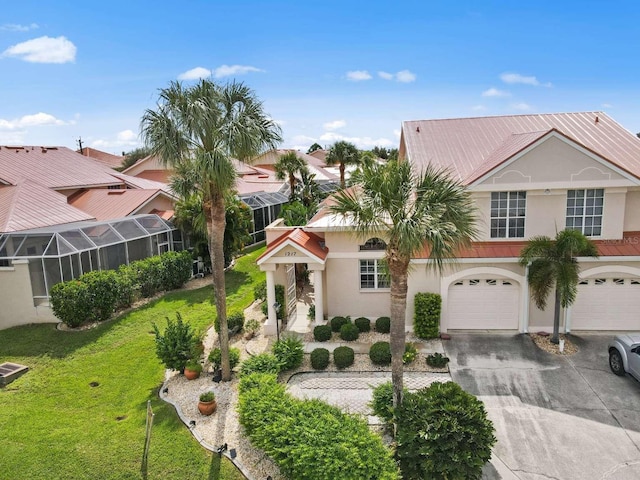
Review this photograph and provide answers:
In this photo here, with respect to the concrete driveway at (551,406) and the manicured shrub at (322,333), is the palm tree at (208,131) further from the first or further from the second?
the concrete driveway at (551,406)

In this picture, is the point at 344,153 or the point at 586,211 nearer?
the point at 586,211

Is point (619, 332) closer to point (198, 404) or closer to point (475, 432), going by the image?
point (475, 432)

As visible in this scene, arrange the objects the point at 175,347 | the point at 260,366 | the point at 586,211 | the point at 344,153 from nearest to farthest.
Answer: the point at 260,366 < the point at 175,347 < the point at 586,211 < the point at 344,153

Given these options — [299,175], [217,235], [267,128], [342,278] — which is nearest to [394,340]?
[217,235]

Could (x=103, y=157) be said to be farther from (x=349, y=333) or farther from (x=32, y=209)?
(x=349, y=333)

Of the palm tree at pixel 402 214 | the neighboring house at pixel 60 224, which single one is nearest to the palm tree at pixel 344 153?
the neighboring house at pixel 60 224

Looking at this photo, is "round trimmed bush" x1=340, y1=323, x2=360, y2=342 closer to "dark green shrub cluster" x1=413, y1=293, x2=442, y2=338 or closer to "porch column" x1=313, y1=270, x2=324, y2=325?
"porch column" x1=313, y1=270, x2=324, y2=325

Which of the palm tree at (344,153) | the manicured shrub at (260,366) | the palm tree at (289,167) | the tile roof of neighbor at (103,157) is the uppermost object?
the tile roof of neighbor at (103,157)

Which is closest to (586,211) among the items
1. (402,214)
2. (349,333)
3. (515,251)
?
(515,251)
